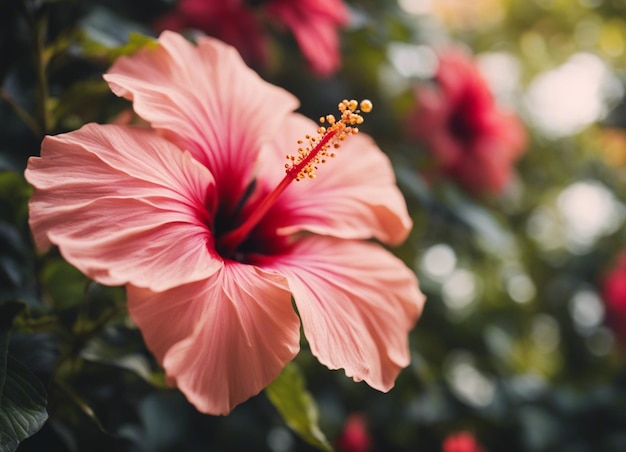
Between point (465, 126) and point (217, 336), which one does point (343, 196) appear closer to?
point (217, 336)

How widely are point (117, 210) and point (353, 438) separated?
2.09 ft

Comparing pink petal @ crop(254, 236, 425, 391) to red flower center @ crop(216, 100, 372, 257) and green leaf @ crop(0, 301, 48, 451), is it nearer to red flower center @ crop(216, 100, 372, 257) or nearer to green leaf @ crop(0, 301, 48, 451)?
red flower center @ crop(216, 100, 372, 257)

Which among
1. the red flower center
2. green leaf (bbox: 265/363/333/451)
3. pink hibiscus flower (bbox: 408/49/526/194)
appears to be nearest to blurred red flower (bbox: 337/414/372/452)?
green leaf (bbox: 265/363/333/451)

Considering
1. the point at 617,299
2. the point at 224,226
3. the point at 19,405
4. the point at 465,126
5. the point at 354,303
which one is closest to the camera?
the point at 19,405

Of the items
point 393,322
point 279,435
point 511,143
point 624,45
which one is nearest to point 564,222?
point 511,143

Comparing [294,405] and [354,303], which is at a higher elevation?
[354,303]

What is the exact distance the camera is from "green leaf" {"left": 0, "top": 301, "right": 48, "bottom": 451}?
583mm

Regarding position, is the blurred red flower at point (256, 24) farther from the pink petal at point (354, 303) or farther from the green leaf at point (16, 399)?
the green leaf at point (16, 399)

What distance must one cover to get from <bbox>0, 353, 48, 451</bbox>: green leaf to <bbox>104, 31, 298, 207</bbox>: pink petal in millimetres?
288

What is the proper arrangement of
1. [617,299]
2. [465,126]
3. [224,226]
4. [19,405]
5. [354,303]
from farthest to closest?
[617,299], [465,126], [224,226], [354,303], [19,405]

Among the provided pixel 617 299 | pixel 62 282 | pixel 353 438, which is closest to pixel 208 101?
pixel 62 282

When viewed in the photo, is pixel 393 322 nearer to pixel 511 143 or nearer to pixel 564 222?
pixel 511 143

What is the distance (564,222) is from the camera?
1816mm

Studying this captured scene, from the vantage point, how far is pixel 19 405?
60 cm
